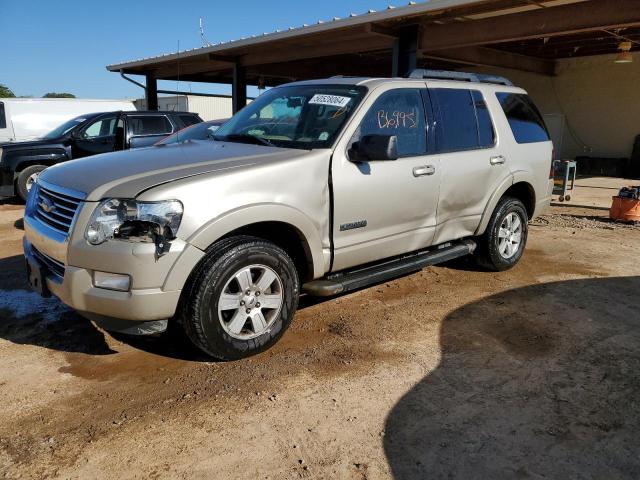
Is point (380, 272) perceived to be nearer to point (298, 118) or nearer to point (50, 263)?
point (298, 118)

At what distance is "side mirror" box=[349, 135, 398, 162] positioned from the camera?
385 cm

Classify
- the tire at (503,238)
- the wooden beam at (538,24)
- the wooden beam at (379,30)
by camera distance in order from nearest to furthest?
1. the tire at (503,238)
2. the wooden beam at (538,24)
3. the wooden beam at (379,30)

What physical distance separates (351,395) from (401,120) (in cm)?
232

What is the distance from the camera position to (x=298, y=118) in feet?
14.2

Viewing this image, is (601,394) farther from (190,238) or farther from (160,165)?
(160,165)

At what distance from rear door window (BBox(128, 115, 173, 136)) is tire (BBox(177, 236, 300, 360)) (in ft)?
24.4

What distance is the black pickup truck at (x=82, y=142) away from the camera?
1004 cm

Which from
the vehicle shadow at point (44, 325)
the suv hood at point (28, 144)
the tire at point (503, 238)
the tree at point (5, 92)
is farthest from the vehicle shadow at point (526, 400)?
the tree at point (5, 92)

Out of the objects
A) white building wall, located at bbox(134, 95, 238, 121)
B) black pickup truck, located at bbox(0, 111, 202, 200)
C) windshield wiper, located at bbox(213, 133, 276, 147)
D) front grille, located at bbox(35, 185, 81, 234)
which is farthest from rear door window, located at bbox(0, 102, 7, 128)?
front grille, located at bbox(35, 185, 81, 234)

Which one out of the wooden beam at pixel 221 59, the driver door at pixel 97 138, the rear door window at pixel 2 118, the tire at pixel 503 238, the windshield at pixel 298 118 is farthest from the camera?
the rear door window at pixel 2 118

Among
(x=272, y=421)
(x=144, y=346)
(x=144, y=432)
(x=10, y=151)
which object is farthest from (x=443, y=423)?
(x=10, y=151)

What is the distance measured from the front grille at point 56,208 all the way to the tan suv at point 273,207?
0.01 metres

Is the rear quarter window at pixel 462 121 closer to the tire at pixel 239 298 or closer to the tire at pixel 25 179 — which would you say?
the tire at pixel 239 298

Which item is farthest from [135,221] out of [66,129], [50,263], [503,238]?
[66,129]
